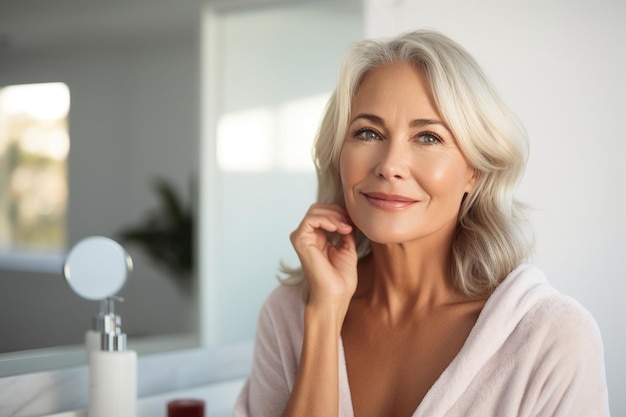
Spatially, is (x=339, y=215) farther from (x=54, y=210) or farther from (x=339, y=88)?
(x=54, y=210)

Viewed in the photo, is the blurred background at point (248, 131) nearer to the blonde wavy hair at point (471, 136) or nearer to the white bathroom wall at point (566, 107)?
the white bathroom wall at point (566, 107)

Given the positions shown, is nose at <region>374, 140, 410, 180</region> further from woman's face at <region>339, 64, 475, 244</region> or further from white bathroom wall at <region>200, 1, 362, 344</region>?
white bathroom wall at <region>200, 1, 362, 344</region>

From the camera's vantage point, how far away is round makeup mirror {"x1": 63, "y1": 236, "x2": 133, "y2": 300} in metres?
1.28

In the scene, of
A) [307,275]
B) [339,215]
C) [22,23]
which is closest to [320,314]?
[307,275]

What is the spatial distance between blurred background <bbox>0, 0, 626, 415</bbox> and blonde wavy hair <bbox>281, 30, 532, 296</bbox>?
0.59 meters

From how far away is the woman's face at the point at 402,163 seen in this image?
1.22 m

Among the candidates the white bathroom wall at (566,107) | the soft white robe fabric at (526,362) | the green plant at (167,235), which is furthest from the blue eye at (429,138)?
the green plant at (167,235)

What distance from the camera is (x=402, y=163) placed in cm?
122

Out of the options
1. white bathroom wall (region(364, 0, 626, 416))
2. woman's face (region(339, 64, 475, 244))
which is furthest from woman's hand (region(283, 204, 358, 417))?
white bathroom wall (region(364, 0, 626, 416))

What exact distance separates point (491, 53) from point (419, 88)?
0.71m

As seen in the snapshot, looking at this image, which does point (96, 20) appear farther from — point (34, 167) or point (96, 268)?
point (96, 268)

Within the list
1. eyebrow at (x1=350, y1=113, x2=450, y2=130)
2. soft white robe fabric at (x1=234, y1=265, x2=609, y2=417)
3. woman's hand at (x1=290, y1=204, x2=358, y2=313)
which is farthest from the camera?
woman's hand at (x1=290, y1=204, x2=358, y2=313)

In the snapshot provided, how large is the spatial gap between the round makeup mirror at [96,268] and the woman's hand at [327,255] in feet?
0.98

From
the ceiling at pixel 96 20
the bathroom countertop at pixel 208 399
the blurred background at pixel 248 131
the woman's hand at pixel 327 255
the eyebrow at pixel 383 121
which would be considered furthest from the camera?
the blurred background at pixel 248 131
